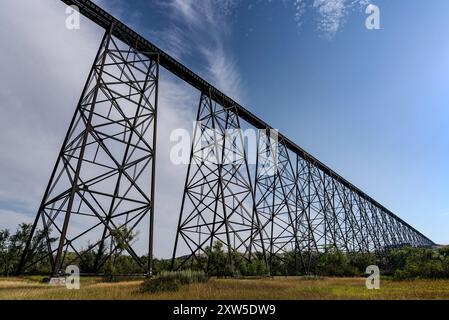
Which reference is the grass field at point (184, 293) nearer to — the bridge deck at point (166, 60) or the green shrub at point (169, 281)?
the green shrub at point (169, 281)

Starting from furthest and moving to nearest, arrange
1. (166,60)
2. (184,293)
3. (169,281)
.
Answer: (166,60), (169,281), (184,293)

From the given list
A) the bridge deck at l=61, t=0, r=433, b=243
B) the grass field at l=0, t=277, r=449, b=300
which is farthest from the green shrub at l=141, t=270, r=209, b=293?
the bridge deck at l=61, t=0, r=433, b=243

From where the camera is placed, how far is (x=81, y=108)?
900 cm

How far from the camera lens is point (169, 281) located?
6672mm

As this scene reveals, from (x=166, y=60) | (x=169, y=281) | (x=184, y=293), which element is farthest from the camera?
(x=166, y=60)

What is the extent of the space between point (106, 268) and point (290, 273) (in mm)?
15863

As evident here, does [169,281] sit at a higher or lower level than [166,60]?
lower

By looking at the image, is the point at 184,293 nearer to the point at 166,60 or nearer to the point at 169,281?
the point at 169,281

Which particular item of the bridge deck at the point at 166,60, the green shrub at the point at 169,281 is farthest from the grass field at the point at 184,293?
the bridge deck at the point at 166,60

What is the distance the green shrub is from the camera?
Answer: 237 inches

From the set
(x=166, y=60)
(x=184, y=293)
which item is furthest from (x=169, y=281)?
(x=166, y=60)

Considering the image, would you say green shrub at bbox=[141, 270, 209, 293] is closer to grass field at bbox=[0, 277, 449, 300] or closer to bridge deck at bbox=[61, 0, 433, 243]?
grass field at bbox=[0, 277, 449, 300]

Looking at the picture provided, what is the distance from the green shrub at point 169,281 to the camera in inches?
237
